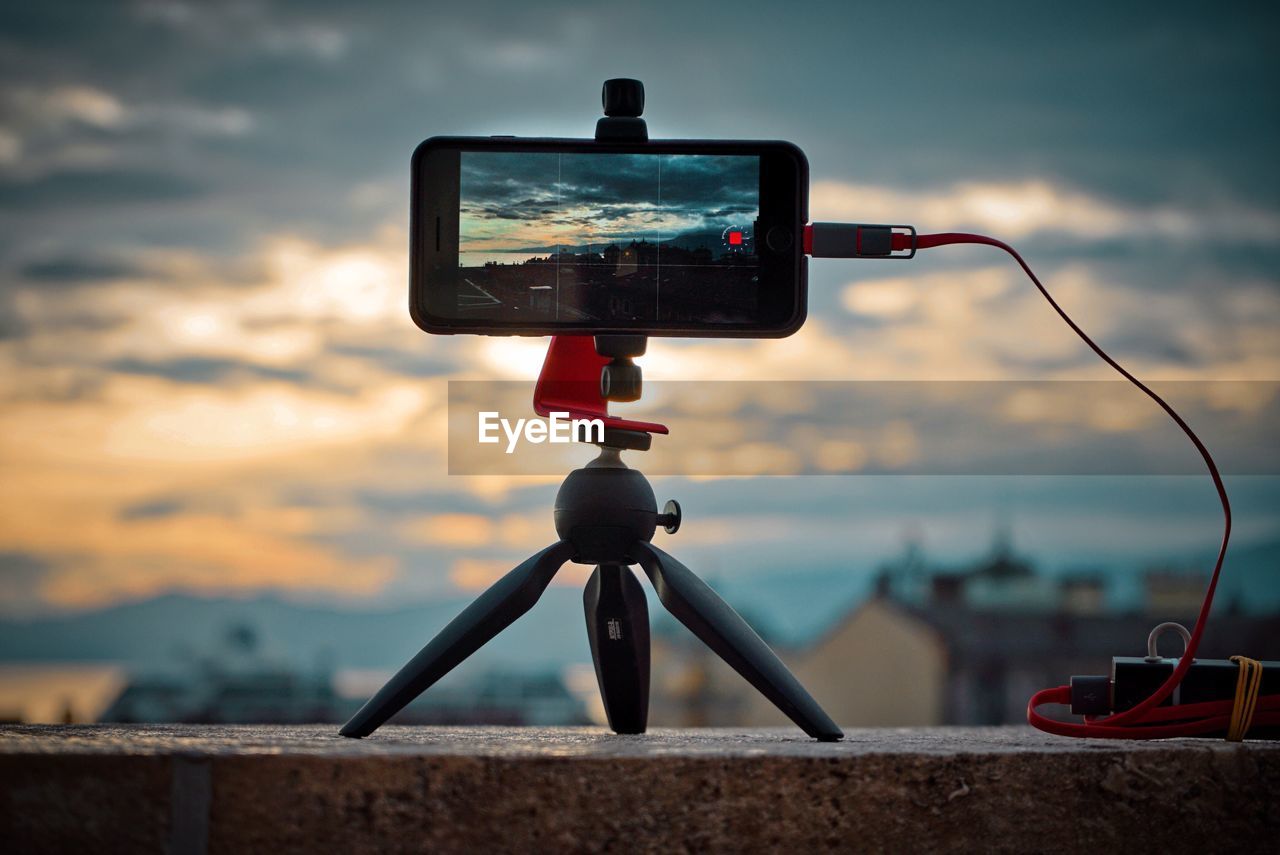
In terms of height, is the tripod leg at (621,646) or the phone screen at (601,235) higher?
the phone screen at (601,235)

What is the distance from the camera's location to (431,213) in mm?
1428

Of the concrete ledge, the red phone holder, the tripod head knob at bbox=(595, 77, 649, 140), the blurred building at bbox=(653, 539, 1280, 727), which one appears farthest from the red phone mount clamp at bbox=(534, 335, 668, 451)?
the blurred building at bbox=(653, 539, 1280, 727)

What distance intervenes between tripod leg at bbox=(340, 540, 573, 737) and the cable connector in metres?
0.51

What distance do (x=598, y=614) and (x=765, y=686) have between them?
28cm

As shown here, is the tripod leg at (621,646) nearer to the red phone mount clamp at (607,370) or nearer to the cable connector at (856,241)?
the red phone mount clamp at (607,370)

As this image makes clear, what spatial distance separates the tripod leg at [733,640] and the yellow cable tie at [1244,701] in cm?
45

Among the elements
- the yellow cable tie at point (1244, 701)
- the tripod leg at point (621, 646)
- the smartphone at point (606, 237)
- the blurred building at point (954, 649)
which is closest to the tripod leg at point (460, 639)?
the tripod leg at point (621, 646)

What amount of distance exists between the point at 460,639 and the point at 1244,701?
2.98ft

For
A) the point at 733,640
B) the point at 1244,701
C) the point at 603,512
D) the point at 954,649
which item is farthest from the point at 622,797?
the point at 954,649

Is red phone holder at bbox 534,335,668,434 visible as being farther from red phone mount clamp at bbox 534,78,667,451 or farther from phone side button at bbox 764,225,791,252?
phone side button at bbox 764,225,791,252

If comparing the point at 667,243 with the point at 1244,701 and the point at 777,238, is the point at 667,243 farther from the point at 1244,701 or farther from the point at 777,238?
the point at 1244,701

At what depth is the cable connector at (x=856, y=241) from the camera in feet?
4.70

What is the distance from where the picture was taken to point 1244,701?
1.35m

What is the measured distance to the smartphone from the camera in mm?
1413
